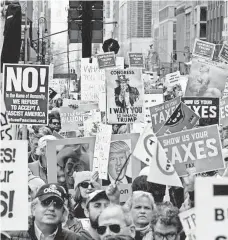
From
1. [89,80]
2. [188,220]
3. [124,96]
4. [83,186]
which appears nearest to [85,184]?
[83,186]

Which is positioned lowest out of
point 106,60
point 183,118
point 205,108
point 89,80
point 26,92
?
point 183,118

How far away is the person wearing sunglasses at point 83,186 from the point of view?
28.9 feet

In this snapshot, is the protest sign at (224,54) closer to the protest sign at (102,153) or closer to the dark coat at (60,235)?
the protest sign at (102,153)

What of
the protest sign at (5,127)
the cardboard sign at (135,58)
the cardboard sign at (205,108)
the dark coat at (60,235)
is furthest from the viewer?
the cardboard sign at (135,58)

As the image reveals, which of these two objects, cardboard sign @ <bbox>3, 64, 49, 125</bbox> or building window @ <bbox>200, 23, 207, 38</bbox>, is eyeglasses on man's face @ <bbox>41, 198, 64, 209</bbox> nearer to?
cardboard sign @ <bbox>3, 64, 49, 125</bbox>

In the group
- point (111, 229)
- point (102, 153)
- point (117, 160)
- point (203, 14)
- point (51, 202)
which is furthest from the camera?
point (203, 14)

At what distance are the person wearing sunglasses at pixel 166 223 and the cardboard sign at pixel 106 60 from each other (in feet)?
34.2

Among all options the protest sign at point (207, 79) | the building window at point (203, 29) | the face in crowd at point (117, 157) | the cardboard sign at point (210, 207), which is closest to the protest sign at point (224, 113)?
the protest sign at point (207, 79)

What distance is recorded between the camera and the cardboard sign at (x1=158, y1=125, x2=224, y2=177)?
304 inches

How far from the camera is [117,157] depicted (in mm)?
9781

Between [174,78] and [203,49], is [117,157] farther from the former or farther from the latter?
[174,78]

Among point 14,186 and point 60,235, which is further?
point 60,235

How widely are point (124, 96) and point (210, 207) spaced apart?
839cm

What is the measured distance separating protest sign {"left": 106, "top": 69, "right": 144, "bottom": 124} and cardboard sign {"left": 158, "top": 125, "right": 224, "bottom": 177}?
4.90m
